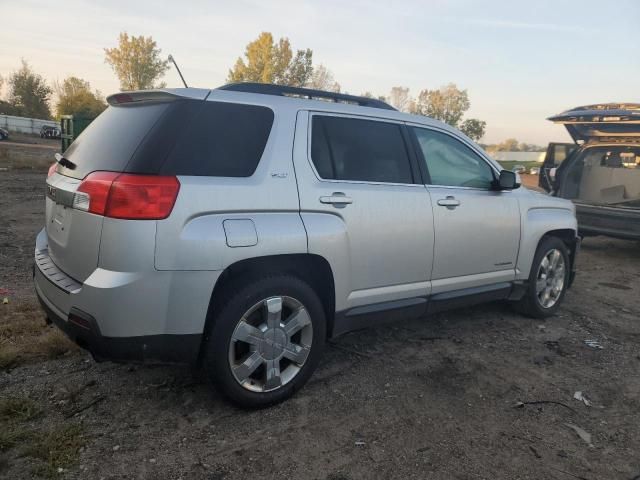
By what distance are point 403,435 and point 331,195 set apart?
4.78 feet

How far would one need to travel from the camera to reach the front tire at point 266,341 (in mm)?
2727

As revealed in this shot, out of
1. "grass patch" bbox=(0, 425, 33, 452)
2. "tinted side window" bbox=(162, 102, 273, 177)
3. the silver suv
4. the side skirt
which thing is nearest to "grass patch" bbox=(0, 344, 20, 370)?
the silver suv

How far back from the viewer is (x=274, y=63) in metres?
56.2

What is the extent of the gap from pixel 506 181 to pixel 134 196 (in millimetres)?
3046

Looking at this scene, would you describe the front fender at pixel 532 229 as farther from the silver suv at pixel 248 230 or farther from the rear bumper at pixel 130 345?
the rear bumper at pixel 130 345

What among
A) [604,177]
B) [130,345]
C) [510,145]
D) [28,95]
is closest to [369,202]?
[130,345]

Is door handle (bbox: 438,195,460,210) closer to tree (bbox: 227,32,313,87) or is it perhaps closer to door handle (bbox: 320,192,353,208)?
door handle (bbox: 320,192,353,208)

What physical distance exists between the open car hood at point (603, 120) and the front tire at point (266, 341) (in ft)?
19.3

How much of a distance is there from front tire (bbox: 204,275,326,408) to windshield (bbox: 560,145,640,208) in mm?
6728

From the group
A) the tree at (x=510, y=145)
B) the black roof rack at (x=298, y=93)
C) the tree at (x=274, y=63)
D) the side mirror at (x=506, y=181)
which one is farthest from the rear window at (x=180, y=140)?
the tree at (x=510, y=145)

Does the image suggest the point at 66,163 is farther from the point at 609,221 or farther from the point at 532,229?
the point at 609,221

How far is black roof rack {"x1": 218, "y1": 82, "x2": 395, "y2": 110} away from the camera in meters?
3.19

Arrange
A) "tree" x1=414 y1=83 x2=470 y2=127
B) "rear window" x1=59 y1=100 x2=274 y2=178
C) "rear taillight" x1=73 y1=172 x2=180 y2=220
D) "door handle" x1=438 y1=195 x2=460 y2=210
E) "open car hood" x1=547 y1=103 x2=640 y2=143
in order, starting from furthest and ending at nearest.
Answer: "tree" x1=414 y1=83 x2=470 y2=127 < "open car hood" x1=547 y1=103 x2=640 y2=143 < "door handle" x1=438 y1=195 x2=460 y2=210 < "rear window" x1=59 y1=100 x2=274 y2=178 < "rear taillight" x1=73 y1=172 x2=180 y2=220

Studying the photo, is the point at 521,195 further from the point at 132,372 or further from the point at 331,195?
the point at 132,372
